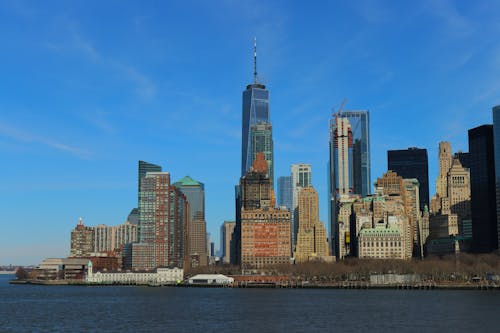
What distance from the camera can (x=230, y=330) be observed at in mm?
97375

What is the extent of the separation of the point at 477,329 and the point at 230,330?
1303 inches

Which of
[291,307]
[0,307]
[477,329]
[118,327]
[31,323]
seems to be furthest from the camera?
[0,307]

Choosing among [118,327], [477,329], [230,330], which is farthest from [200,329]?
[477,329]

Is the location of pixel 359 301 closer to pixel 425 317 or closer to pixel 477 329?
pixel 425 317

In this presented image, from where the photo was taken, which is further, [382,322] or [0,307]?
[0,307]

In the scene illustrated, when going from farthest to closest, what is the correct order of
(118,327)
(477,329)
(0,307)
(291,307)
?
(0,307) → (291,307) → (118,327) → (477,329)

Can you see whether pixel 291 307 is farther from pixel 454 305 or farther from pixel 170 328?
pixel 170 328

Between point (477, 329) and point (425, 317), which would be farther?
point (425, 317)

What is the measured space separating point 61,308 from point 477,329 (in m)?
83.5

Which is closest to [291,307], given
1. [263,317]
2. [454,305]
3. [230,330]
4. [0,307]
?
Result: [263,317]

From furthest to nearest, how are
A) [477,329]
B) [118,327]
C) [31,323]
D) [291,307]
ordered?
[291,307] → [31,323] → [118,327] → [477,329]

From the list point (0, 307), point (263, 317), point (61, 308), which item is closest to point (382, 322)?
point (263, 317)

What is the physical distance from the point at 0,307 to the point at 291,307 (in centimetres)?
6143

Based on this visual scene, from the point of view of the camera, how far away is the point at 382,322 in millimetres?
105812
